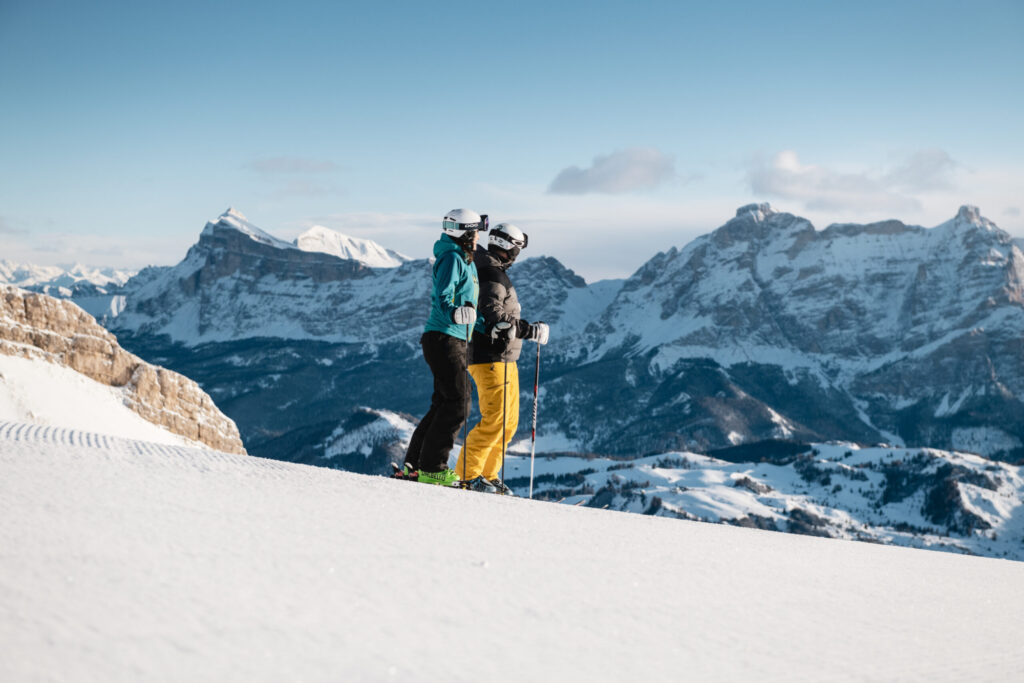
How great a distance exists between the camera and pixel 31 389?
210 feet

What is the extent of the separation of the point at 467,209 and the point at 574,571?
266 inches

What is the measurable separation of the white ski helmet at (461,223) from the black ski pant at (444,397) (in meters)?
1.37

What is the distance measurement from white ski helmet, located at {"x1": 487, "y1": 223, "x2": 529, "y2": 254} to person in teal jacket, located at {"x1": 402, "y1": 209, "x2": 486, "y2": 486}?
717 mm

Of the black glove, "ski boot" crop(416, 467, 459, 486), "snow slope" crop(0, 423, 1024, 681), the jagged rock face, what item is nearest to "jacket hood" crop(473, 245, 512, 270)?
the black glove

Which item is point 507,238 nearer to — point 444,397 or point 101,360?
point 444,397

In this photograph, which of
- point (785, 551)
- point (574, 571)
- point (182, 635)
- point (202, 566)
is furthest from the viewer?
point (785, 551)

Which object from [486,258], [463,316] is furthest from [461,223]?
[463,316]

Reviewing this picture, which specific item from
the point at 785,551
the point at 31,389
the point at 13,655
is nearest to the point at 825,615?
the point at 785,551

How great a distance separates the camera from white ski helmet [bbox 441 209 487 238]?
37.9ft

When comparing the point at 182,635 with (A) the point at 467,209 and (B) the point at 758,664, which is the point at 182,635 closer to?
(B) the point at 758,664

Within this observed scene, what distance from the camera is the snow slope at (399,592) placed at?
13.2 ft

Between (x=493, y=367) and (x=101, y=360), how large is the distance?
73.7 metres

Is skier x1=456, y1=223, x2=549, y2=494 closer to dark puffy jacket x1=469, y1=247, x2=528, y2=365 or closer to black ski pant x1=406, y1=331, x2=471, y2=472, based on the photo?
dark puffy jacket x1=469, y1=247, x2=528, y2=365

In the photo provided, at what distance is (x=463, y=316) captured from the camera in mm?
10766
